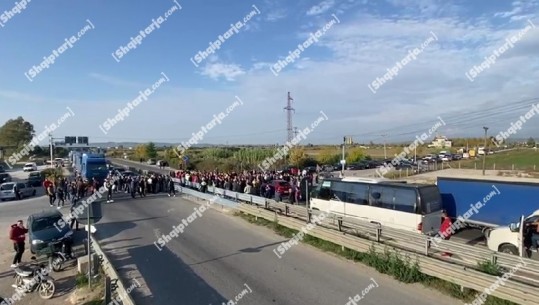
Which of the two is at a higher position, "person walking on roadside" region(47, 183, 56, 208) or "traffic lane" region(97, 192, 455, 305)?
"person walking on roadside" region(47, 183, 56, 208)

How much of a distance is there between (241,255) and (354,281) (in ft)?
12.8

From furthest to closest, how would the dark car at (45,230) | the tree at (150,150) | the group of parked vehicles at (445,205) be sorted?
the tree at (150,150), the dark car at (45,230), the group of parked vehicles at (445,205)

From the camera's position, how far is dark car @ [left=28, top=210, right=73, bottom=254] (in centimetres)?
1283

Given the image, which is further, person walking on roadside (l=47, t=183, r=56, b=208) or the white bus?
person walking on roadside (l=47, t=183, r=56, b=208)

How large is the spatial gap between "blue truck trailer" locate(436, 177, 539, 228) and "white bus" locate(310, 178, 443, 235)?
9.75ft

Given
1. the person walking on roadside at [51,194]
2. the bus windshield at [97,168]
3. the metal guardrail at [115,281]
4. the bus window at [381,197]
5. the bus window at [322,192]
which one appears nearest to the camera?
the metal guardrail at [115,281]

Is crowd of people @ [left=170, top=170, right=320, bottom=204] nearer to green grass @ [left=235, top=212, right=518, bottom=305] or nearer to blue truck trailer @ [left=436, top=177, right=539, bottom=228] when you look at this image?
blue truck trailer @ [left=436, top=177, right=539, bottom=228]

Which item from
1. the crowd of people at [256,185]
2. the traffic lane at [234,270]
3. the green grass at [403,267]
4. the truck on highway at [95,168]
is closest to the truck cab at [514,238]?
the green grass at [403,267]

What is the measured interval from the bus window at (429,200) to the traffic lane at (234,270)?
11.4ft

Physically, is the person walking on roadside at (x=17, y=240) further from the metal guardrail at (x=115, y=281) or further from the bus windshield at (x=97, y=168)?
the bus windshield at (x=97, y=168)

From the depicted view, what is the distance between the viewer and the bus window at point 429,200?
40.2 feet

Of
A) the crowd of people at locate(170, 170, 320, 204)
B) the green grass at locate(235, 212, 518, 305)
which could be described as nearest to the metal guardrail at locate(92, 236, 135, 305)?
the green grass at locate(235, 212, 518, 305)

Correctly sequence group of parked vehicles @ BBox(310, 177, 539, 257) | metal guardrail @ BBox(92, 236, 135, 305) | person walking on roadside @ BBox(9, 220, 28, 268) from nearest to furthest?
metal guardrail @ BBox(92, 236, 135, 305), group of parked vehicles @ BBox(310, 177, 539, 257), person walking on roadside @ BBox(9, 220, 28, 268)

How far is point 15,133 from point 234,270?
10059 cm
